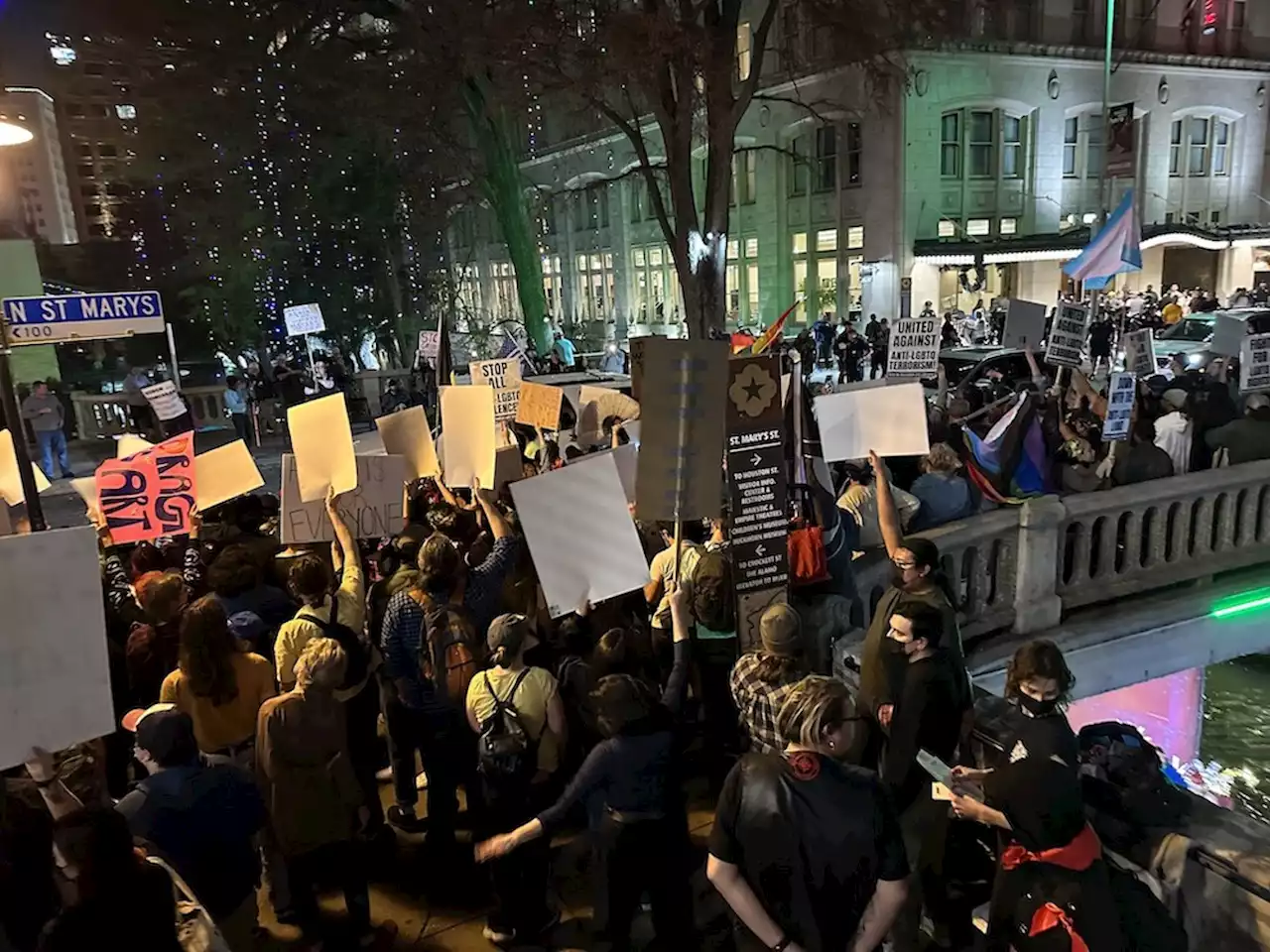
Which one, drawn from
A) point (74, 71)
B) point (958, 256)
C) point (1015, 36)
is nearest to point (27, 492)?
point (74, 71)

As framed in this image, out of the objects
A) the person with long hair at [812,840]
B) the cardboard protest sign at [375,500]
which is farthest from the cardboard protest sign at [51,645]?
the cardboard protest sign at [375,500]

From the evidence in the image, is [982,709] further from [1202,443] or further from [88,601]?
[1202,443]

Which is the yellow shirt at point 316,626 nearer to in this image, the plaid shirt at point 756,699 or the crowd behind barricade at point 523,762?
the crowd behind barricade at point 523,762

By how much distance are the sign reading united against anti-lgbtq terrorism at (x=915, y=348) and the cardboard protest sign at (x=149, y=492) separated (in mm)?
5619

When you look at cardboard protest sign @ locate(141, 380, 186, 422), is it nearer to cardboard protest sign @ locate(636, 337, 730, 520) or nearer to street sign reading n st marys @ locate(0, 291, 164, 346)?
street sign reading n st marys @ locate(0, 291, 164, 346)

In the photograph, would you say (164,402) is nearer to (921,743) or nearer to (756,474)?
(756,474)

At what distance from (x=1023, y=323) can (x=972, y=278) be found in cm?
2513

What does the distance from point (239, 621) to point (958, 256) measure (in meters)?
30.4

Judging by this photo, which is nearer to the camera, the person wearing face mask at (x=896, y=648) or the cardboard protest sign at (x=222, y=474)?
the person wearing face mask at (x=896, y=648)

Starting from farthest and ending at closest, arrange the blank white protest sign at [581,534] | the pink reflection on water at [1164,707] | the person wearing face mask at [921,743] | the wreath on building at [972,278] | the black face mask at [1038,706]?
Result: the wreath on building at [972,278] → the pink reflection on water at [1164,707] → the blank white protest sign at [581,534] → the person wearing face mask at [921,743] → the black face mask at [1038,706]

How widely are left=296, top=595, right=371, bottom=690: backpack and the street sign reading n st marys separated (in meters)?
3.31

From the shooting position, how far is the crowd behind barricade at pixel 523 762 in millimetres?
2602

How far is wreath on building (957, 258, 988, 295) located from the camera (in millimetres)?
32031

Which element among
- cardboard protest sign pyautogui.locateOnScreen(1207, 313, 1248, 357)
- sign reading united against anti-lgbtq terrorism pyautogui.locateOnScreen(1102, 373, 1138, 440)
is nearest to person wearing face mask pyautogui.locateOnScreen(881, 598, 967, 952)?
sign reading united against anti-lgbtq terrorism pyautogui.locateOnScreen(1102, 373, 1138, 440)
